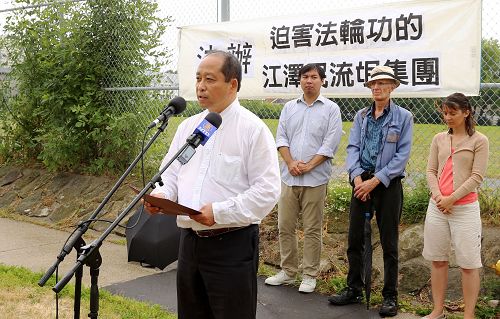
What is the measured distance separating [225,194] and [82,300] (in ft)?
8.08

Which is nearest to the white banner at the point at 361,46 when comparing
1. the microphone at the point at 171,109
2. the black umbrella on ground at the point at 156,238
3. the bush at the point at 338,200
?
the bush at the point at 338,200

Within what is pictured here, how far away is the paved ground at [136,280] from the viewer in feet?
15.8

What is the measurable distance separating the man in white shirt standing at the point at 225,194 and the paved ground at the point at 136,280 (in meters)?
1.77

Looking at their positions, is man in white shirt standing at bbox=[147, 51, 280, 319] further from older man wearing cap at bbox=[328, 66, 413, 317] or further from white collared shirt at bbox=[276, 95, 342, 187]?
white collared shirt at bbox=[276, 95, 342, 187]

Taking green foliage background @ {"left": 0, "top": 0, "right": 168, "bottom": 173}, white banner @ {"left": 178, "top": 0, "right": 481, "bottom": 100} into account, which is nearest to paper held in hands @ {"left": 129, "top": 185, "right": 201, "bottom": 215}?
white banner @ {"left": 178, "top": 0, "right": 481, "bottom": 100}

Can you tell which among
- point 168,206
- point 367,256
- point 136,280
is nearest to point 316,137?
point 367,256

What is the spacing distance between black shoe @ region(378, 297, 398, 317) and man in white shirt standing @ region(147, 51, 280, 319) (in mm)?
1942

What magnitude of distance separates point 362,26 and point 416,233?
2.09 meters

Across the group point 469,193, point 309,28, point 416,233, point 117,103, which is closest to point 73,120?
point 117,103

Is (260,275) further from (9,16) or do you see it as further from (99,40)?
(9,16)

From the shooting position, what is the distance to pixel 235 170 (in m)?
3.03

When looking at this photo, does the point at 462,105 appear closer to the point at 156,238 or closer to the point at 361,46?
the point at 361,46

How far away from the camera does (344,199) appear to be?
20.4 ft

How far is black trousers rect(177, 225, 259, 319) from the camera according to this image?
2994 mm
